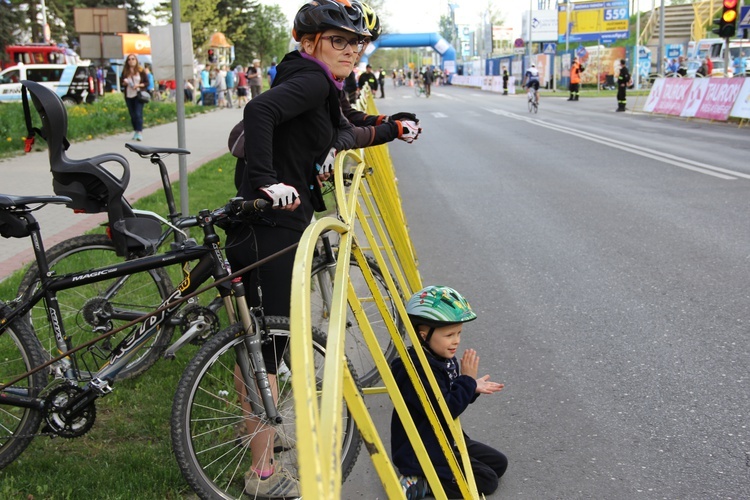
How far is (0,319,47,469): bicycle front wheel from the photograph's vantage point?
3.73 m

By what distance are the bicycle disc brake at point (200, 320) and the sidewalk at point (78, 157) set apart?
325cm

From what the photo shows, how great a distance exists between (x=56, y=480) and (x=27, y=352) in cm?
55

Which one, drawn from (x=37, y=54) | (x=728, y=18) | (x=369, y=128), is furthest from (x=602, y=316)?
(x=37, y=54)

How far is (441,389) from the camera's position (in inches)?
145

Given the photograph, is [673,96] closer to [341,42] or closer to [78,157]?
[78,157]

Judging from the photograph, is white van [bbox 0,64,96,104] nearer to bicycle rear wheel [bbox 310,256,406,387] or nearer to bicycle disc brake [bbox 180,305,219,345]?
bicycle rear wheel [bbox 310,256,406,387]

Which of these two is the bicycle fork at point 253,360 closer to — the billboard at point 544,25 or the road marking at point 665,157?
the road marking at point 665,157

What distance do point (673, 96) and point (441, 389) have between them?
26.4 meters

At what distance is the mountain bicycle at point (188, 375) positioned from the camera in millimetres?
3373

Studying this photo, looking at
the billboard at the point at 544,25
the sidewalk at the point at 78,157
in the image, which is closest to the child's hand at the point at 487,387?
the sidewalk at the point at 78,157

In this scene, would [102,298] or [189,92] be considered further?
[189,92]

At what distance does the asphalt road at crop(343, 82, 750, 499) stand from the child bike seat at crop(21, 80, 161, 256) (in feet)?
5.01

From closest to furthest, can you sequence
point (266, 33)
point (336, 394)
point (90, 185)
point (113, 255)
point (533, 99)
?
point (336, 394) < point (90, 185) < point (113, 255) < point (533, 99) < point (266, 33)

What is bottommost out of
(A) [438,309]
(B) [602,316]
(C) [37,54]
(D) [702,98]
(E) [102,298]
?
(B) [602,316]
